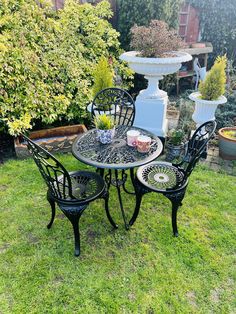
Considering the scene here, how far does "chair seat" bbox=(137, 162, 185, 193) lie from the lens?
2.11 meters

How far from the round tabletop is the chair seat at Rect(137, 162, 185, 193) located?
0.24 meters

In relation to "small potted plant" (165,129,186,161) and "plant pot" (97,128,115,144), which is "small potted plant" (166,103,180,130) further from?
"plant pot" (97,128,115,144)

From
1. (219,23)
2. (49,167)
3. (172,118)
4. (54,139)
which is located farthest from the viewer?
(219,23)

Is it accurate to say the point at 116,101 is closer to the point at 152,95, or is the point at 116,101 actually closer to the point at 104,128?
the point at 152,95

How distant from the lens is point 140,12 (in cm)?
463

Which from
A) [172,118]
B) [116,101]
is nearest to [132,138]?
[116,101]

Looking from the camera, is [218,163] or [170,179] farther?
[218,163]

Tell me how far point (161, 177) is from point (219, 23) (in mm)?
5845

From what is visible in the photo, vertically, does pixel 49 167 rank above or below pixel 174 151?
above

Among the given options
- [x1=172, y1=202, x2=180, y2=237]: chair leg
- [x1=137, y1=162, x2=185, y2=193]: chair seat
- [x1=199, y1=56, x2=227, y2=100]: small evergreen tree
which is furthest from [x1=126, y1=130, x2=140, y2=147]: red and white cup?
[x1=199, y1=56, x2=227, y2=100]: small evergreen tree

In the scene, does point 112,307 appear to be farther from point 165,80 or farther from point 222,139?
point 165,80

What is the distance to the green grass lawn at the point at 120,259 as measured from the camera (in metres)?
1.75

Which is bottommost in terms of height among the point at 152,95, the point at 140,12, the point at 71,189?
the point at 71,189

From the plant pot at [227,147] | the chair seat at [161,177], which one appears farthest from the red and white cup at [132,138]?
the plant pot at [227,147]
